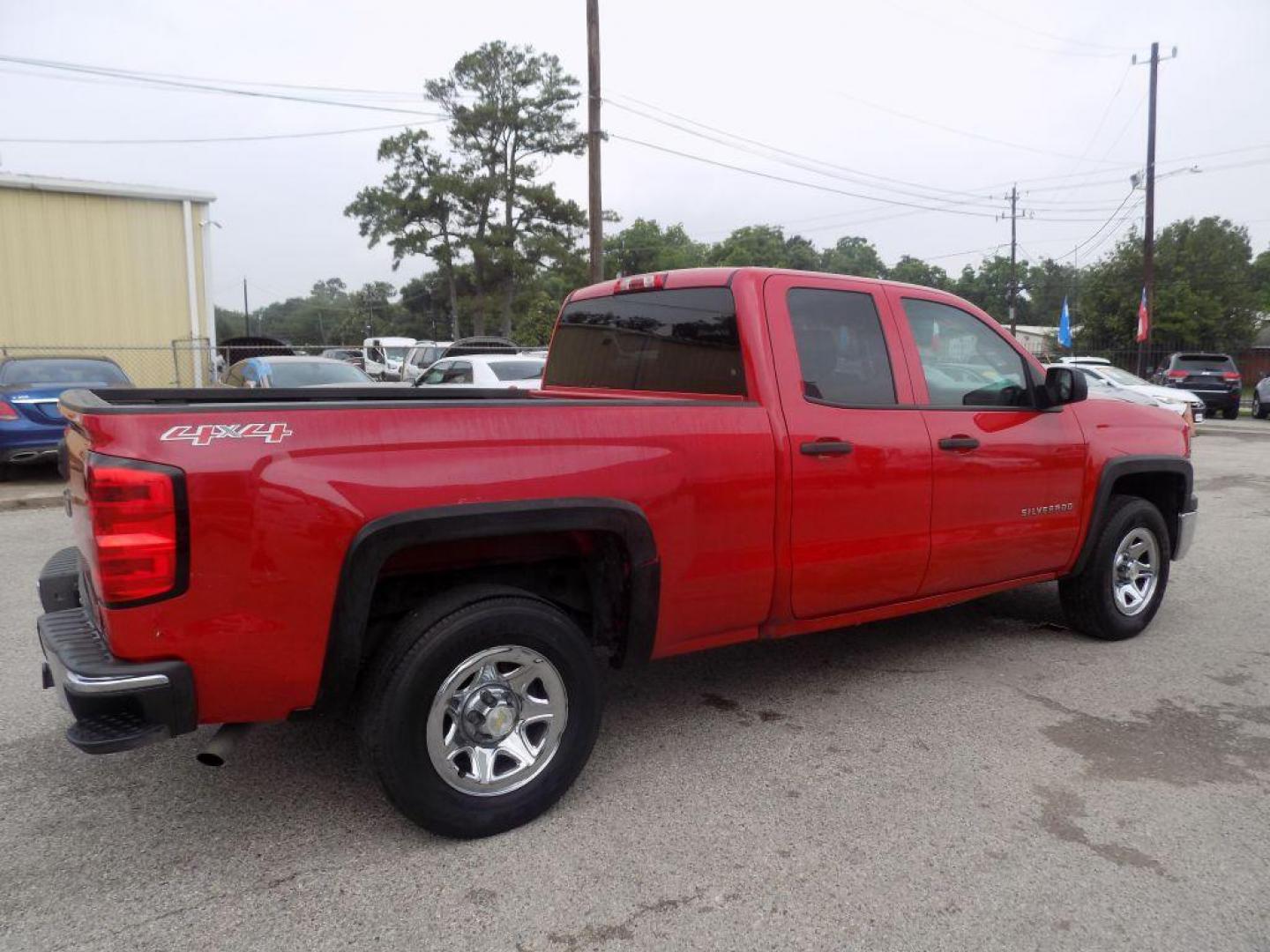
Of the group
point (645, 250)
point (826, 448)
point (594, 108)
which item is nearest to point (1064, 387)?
point (826, 448)

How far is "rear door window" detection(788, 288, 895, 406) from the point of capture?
371 centimetres

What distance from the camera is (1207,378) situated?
2423cm

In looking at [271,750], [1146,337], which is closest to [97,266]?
[271,750]

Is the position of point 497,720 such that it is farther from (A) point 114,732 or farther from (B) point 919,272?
(B) point 919,272

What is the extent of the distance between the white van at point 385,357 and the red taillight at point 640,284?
23485 millimetres

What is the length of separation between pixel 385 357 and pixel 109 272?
1147 centimetres

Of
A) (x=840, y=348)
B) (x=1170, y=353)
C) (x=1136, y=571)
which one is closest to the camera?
(x=840, y=348)

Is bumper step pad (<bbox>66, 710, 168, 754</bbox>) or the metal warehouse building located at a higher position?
the metal warehouse building

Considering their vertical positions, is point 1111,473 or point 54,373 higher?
point 54,373

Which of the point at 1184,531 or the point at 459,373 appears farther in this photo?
the point at 459,373

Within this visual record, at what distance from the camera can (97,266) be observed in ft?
56.0

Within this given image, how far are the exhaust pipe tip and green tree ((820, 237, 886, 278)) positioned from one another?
96.2 meters

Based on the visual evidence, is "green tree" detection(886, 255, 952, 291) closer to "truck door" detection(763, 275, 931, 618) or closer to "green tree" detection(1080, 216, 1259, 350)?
"green tree" detection(1080, 216, 1259, 350)

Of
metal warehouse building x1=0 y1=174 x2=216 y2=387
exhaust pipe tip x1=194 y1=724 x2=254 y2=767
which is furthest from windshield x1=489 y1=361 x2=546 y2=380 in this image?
exhaust pipe tip x1=194 y1=724 x2=254 y2=767
